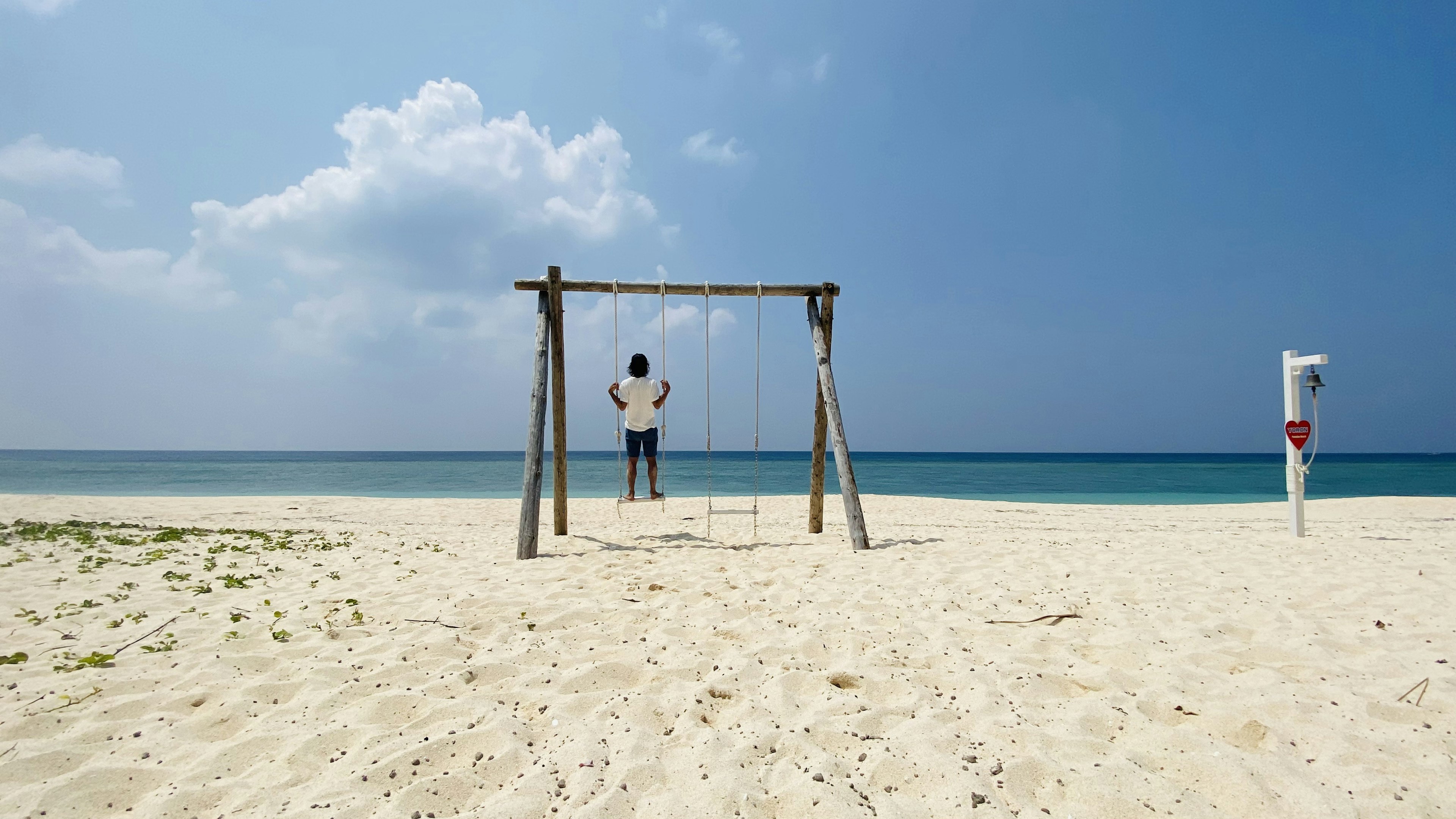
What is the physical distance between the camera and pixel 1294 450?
6562mm

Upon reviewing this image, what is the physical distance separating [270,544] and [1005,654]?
270 inches

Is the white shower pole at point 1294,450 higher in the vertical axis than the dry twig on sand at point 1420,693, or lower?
higher

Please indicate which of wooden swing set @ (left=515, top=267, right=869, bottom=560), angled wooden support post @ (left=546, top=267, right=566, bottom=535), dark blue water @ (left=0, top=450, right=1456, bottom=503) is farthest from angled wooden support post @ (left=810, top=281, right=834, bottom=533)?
dark blue water @ (left=0, top=450, right=1456, bottom=503)

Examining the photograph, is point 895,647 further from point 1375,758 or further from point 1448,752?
point 1448,752

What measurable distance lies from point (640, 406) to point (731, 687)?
4.94 metres

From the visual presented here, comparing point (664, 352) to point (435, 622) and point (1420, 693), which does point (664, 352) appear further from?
point (1420, 693)

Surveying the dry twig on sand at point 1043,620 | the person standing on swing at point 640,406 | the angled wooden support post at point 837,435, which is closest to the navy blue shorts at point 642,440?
the person standing on swing at point 640,406

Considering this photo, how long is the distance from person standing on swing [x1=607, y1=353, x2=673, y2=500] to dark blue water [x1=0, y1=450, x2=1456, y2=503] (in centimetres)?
1004

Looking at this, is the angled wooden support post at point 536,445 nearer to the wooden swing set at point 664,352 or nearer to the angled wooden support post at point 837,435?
the wooden swing set at point 664,352

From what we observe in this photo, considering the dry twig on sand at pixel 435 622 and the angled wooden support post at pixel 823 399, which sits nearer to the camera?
the dry twig on sand at pixel 435 622

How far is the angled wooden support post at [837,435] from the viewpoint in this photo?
18.9ft

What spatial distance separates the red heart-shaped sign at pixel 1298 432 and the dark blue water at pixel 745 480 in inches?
389

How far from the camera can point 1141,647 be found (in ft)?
10.1

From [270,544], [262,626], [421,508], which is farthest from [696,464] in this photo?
[262,626]
